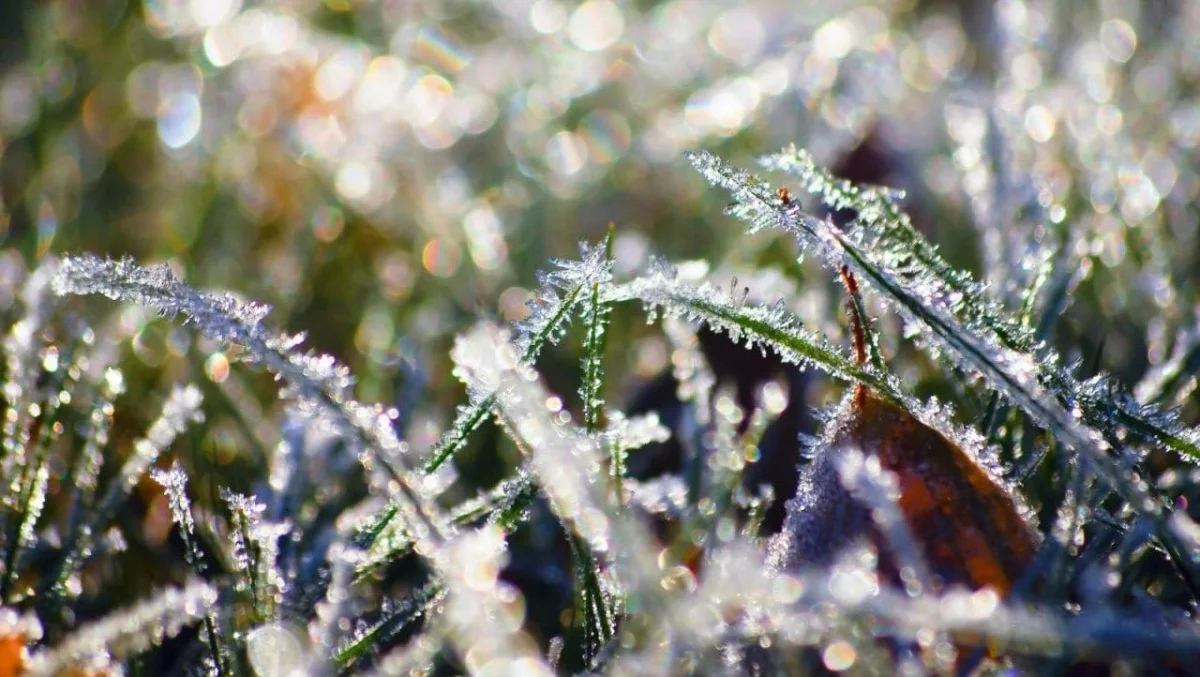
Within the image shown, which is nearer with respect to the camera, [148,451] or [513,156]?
[148,451]

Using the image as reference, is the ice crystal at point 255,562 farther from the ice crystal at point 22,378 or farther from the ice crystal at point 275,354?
the ice crystal at point 22,378

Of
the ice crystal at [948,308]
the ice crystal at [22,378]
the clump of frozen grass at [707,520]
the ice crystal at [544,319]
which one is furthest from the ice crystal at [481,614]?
the ice crystal at [22,378]

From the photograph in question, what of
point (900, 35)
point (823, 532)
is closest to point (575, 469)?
point (823, 532)

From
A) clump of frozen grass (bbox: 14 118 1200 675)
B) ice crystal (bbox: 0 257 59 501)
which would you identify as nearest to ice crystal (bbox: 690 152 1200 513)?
clump of frozen grass (bbox: 14 118 1200 675)

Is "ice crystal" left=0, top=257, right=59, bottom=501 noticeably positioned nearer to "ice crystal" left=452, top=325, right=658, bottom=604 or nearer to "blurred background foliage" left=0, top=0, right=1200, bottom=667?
"blurred background foliage" left=0, top=0, right=1200, bottom=667

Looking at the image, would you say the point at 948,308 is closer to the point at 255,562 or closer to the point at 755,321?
the point at 755,321

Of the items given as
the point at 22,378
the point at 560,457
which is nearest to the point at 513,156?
the point at 22,378

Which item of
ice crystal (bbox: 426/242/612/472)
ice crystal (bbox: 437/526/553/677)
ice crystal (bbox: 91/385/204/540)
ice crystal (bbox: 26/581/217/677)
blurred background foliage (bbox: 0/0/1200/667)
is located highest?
blurred background foliage (bbox: 0/0/1200/667)

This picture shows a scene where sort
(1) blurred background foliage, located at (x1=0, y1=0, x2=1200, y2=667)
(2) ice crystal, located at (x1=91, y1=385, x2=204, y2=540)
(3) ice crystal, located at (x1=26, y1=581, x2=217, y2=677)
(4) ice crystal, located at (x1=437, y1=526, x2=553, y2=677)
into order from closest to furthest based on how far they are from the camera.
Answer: (4) ice crystal, located at (x1=437, y1=526, x2=553, y2=677) → (3) ice crystal, located at (x1=26, y1=581, x2=217, y2=677) → (2) ice crystal, located at (x1=91, y1=385, x2=204, y2=540) → (1) blurred background foliage, located at (x1=0, y1=0, x2=1200, y2=667)
